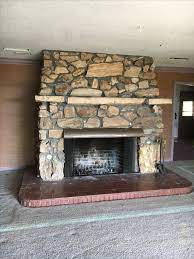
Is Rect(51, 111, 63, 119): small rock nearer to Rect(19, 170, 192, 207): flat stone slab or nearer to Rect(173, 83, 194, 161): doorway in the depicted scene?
Rect(19, 170, 192, 207): flat stone slab

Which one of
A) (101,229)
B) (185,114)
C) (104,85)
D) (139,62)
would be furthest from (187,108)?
(101,229)

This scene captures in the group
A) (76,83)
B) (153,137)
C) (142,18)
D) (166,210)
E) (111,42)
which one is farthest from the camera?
(153,137)

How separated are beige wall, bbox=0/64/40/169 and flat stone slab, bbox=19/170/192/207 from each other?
Result: 844 millimetres

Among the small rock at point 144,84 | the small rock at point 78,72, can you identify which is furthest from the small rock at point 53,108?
the small rock at point 144,84

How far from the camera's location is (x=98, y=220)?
3068 millimetres

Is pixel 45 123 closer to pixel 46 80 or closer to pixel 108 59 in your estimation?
pixel 46 80

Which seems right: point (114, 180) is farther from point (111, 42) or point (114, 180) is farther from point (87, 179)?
point (111, 42)

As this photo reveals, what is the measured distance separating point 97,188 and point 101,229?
111 centimetres

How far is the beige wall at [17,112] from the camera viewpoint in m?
5.15

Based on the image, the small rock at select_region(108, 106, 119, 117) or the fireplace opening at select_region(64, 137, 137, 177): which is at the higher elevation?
the small rock at select_region(108, 106, 119, 117)

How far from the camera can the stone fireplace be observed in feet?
14.0

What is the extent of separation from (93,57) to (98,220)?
2701 millimetres

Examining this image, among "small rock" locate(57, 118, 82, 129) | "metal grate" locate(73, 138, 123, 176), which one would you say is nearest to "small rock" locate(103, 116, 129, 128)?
"metal grate" locate(73, 138, 123, 176)

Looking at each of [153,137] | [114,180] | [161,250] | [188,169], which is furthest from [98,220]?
[188,169]
